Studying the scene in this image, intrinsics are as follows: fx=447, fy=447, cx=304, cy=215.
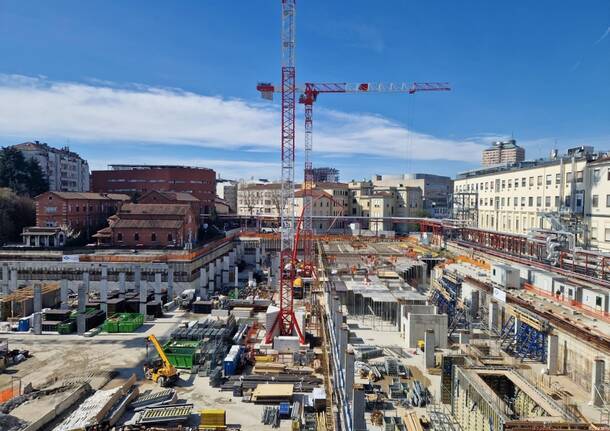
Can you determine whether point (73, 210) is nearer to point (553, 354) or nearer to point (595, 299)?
point (553, 354)

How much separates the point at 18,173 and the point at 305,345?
154 ft

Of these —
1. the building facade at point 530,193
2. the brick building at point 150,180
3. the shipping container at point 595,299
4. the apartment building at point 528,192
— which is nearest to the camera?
the shipping container at point 595,299

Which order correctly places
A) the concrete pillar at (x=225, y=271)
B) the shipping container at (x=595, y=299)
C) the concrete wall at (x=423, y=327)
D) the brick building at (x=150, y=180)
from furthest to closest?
the brick building at (x=150, y=180)
the concrete pillar at (x=225, y=271)
the concrete wall at (x=423, y=327)
the shipping container at (x=595, y=299)

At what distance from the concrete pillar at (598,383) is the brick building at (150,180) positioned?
166ft

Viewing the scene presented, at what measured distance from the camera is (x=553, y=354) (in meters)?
16.8

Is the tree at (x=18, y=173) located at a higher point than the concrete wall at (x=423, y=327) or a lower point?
higher

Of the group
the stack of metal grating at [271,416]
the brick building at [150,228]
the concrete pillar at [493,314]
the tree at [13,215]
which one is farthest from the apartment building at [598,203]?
the tree at [13,215]

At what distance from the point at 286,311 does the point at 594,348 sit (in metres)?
12.7

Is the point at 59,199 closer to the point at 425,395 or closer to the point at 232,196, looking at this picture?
the point at 425,395

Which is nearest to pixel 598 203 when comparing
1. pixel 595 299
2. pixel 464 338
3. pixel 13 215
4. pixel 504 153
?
pixel 595 299

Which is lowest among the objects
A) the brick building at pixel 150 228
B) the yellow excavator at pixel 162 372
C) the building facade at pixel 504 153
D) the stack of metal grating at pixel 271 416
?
the stack of metal grating at pixel 271 416

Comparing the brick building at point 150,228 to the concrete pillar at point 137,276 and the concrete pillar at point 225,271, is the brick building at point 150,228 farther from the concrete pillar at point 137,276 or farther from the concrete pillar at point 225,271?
the concrete pillar at point 137,276

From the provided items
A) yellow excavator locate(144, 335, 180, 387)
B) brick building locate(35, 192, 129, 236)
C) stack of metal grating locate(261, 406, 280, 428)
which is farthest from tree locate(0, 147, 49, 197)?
stack of metal grating locate(261, 406, 280, 428)

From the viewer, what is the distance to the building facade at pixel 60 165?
2462 inches
